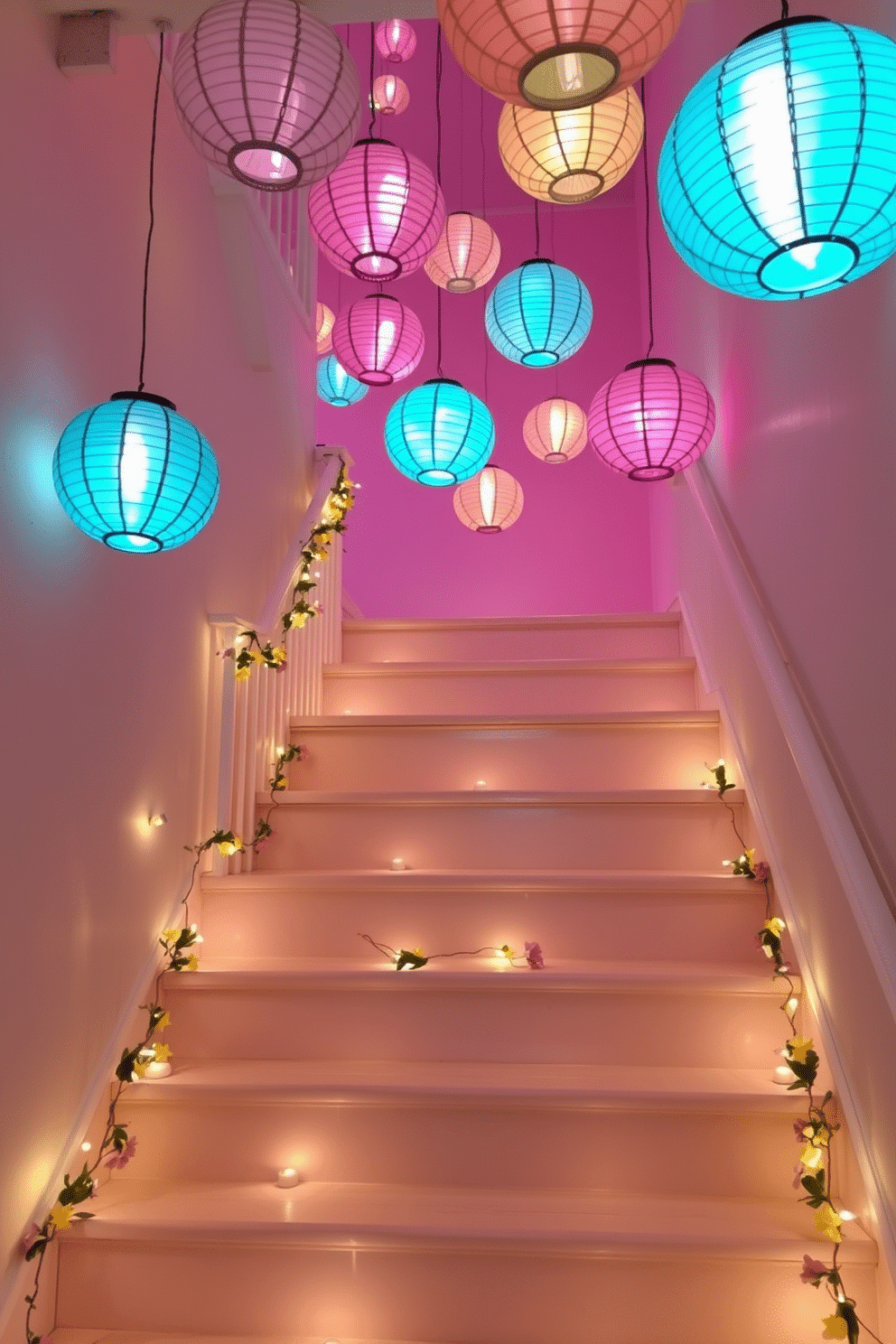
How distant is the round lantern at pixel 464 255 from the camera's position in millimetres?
4105

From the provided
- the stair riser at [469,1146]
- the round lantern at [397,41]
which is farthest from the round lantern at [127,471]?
the round lantern at [397,41]

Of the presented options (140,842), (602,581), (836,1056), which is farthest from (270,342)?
(602,581)

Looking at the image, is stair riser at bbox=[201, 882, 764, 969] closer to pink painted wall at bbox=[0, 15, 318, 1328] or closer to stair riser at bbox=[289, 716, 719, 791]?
pink painted wall at bbox=[0, 15, 318, 1328]

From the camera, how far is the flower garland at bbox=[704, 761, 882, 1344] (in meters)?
1.70

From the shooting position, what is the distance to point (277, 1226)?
73.7 inches

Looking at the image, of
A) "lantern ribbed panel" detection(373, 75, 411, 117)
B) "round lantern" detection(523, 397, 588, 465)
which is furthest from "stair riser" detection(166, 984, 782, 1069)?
"lantern ribbed panel" detection(373, 75, 411, 117)

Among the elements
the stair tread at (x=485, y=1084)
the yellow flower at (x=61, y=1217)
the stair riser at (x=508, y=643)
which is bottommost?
the yellow flower at (x=61, y=1217)

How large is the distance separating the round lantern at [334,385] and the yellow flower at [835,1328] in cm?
488

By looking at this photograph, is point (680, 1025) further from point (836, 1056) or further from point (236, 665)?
point (236, 665)

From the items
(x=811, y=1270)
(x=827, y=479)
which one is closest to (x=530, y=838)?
(x=827, y=479)

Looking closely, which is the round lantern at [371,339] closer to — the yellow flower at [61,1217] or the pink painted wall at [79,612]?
the pink painted wall at [79,612]

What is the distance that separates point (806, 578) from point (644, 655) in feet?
6.25

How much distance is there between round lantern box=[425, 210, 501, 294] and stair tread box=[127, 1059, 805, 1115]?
3.10 metres

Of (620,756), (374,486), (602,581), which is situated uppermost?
(374,486)
